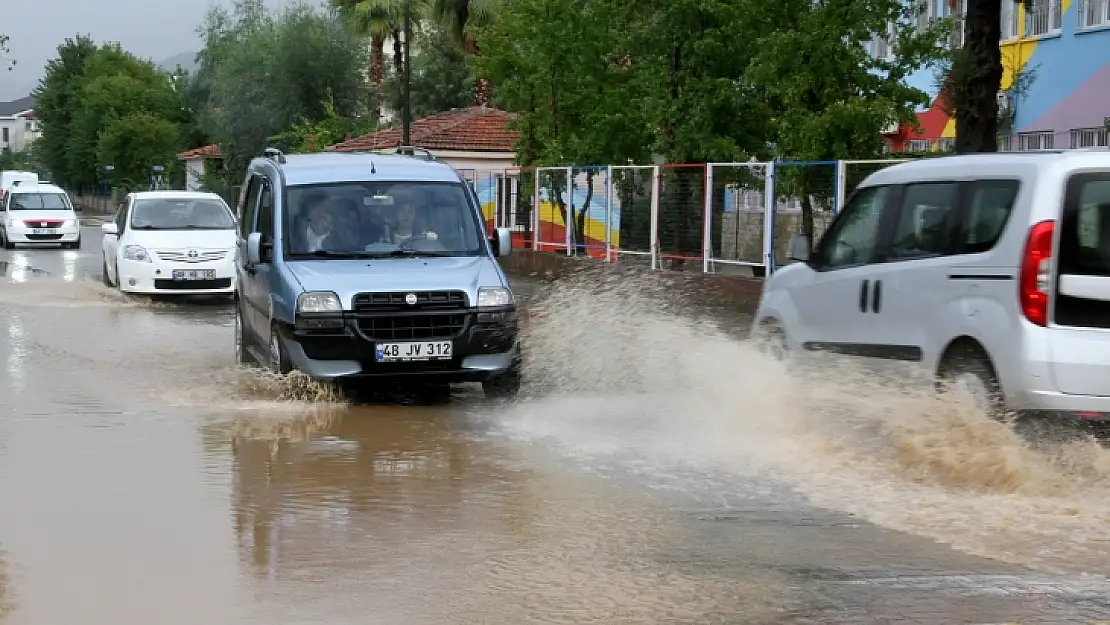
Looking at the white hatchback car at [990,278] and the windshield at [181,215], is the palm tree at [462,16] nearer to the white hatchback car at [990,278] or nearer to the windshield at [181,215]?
the windshield at [181,215]

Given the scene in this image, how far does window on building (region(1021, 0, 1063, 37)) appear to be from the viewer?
30.8 m

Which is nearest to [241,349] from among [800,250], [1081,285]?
[800,250]

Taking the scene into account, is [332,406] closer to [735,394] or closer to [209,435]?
[209,435]

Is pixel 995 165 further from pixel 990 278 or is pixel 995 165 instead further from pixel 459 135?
pixel 459 135

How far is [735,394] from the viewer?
11.5 meters

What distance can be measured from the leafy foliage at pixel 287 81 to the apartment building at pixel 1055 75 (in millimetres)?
40072

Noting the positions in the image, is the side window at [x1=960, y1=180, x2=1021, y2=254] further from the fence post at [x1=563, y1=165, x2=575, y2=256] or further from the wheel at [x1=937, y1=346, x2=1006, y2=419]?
the fence post at [x1=563, y1=165, x2=575, y2=256]

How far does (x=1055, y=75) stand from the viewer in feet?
100

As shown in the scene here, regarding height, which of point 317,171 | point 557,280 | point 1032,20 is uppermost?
point 1032,20

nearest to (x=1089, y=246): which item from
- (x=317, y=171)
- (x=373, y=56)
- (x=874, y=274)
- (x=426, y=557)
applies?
(x=874, y=274)

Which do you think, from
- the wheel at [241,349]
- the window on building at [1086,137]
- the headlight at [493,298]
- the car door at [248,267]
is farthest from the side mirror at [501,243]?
the window on building at [1086,137]

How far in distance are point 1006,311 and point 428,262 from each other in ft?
16.9

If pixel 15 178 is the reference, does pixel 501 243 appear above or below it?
below

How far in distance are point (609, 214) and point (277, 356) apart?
52.1ft
